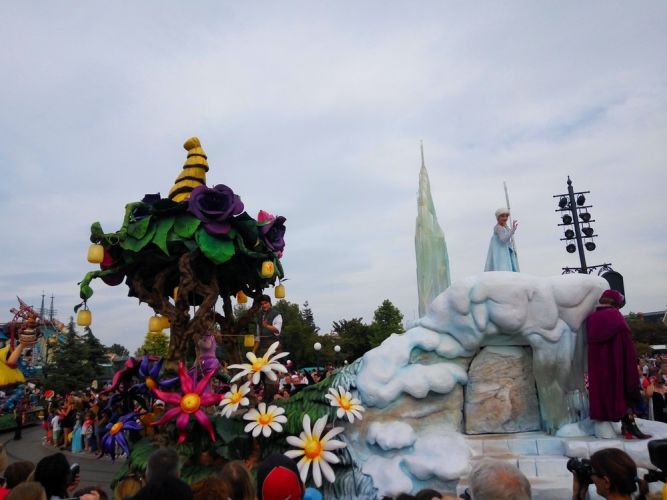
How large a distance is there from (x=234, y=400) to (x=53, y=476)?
11.0 ft

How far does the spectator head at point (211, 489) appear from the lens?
2.14m

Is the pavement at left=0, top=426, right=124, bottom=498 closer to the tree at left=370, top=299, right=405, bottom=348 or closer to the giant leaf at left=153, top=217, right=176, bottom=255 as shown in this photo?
the giant leaf at left=153, top=217, right=176, bottom=255

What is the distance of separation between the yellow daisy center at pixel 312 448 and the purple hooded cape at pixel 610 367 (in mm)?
3240

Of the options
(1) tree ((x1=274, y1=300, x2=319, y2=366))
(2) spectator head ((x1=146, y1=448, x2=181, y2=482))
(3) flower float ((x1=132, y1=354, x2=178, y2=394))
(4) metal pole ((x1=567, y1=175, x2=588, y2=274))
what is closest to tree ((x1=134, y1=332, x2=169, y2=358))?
(1) tree ((x1=274, y1=300, x2=319, y2=366))

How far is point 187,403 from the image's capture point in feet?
19.7

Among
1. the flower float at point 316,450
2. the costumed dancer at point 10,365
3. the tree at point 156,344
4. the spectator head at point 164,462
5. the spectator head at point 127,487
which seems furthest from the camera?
the tree at point 156,344

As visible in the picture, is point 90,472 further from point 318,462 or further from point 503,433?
point 503,433

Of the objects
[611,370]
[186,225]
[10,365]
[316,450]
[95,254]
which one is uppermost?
[186,225]

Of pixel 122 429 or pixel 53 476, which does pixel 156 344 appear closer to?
pixel 122 429

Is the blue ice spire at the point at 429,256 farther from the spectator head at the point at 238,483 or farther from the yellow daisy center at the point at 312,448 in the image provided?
the spectator head at the point at 238,483

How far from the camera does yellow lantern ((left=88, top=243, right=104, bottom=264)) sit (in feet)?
21.9

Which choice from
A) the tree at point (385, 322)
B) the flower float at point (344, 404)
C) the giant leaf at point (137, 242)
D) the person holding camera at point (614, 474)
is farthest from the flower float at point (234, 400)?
the tree at point (385, 322)

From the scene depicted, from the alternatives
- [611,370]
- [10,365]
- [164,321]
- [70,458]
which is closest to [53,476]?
[164,321]

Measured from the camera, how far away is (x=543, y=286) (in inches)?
257
